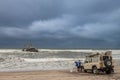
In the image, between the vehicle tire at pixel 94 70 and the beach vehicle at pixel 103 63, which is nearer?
the beach vehicle at pixel 103 63

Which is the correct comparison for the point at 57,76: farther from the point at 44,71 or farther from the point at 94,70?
the point at 44,71

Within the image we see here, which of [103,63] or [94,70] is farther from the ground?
[103,63]

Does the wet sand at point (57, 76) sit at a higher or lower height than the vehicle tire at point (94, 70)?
lower

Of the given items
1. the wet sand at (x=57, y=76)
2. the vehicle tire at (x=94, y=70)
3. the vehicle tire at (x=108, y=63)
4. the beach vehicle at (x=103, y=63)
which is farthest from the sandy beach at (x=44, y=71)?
the vehicle tire at (x=108, y=63)

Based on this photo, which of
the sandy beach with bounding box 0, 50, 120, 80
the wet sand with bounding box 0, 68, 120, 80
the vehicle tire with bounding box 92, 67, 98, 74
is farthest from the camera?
the vehicle tire with bounding box 92, 67, 98, 74

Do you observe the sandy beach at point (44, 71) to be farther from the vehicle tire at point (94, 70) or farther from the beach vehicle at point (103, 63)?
the beach vehicle at point (103, 63)

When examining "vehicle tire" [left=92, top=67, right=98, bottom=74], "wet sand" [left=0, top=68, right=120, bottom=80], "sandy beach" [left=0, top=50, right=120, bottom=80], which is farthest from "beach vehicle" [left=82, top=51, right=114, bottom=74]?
"wet sand" [left=0, top=68, right=120, bottom=80]

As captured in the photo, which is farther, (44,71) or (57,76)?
(44,71)

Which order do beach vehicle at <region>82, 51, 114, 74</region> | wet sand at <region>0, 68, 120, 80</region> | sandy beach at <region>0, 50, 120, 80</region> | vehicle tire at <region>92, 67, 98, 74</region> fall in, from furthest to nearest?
1. vehicle tire at <region>92, 67, 98, 74</region>
2. beach vehicle at <region>82, 51, 114, 74</region>
3. sandy beach at <region>0, 50, 120, 80</region>
4. wet sand at <region>0, 68, 120, 80</region>

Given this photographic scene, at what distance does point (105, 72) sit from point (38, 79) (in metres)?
10.4

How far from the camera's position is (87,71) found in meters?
34.4

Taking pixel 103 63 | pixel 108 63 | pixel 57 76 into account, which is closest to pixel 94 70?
pixel 103 63

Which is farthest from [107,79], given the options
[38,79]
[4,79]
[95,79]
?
[4,79]

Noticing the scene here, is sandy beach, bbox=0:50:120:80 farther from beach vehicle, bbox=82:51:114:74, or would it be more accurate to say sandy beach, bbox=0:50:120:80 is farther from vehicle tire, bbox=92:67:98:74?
beach vehicle, bbox=82:51:114:74
